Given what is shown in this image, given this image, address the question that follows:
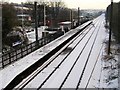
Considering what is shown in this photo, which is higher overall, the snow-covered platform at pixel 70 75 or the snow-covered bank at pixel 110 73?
the snow-covered bank at pixel 110 73

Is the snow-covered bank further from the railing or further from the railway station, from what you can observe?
the railing

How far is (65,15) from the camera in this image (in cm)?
9756

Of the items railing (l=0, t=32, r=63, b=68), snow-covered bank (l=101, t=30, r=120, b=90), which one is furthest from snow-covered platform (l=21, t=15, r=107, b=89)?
railing (l=0, t=32, r=63, b=68)

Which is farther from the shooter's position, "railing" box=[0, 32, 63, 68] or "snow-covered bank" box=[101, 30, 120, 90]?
"railing" box=[0, 32, 63, 68]

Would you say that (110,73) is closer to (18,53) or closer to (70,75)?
(70,75)

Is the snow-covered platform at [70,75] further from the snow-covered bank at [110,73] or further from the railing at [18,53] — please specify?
the railing at [18,53]

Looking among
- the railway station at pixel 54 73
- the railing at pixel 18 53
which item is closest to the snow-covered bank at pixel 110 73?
the railway station at pixel 54 73

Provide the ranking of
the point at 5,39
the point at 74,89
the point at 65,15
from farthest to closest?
the point at 65,15 → the point at 5,39 → the point at 74,89

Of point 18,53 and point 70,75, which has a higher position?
point 18,53

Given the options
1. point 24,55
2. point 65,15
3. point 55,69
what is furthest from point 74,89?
point 65,15

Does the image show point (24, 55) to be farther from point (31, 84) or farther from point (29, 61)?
point (31, 84)

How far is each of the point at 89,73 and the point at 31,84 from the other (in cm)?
435

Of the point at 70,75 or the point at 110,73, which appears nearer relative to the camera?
the point at 70,75

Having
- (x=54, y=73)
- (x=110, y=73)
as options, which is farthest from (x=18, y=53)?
(x=110, y=73)
